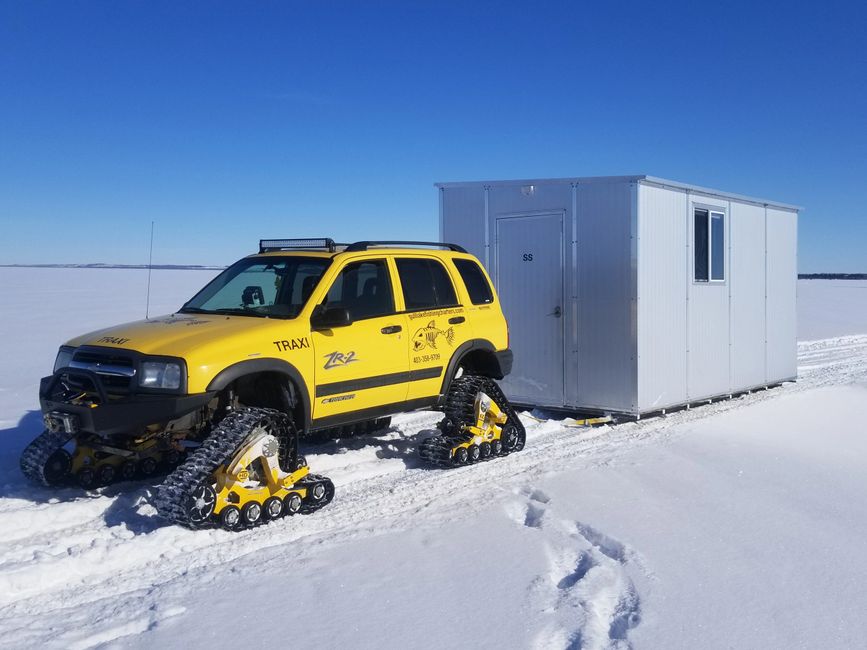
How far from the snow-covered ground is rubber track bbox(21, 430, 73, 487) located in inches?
6.1

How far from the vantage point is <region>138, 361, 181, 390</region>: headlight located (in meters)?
5.73

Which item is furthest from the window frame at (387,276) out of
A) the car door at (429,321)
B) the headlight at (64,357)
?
the headlight at (64,357)

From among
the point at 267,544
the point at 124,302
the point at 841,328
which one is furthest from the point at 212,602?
the point at 124,302

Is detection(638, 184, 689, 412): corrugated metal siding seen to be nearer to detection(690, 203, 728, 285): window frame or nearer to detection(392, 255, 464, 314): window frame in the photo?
detection(690, 203, 728, 285): window frame

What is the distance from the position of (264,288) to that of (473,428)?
2.35 meters

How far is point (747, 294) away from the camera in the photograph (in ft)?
39.8

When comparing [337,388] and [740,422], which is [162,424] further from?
[740,422]

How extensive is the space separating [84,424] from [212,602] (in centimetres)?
190

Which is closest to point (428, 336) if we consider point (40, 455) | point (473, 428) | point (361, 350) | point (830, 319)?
point (361, 350)

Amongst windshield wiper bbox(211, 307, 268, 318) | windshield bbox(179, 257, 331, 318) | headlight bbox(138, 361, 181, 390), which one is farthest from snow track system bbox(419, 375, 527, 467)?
headlight bbox(138, 361, 181, 390)

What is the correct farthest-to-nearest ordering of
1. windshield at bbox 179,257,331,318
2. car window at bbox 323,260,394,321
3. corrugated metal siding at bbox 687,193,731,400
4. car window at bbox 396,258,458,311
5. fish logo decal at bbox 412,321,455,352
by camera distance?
corrugated metal siding at bbox 687,193,731,400
car window at bbox 396,258,458,311
fish logo decal at bbox 412,321,455,352
car window at bbox 323,260,394,321
windshield at bbox 179,257,331,318

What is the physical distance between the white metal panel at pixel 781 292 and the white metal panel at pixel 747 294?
306 mm

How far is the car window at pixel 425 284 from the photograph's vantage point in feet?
24.9

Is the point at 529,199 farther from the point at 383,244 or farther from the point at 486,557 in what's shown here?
the point at 486,557
